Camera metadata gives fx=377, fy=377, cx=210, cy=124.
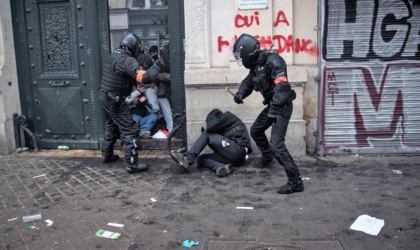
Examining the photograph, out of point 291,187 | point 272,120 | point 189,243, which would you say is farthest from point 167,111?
point 189,243

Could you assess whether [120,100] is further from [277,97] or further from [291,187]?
[291,187]

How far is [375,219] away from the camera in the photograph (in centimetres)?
397

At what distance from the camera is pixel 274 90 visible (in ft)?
15.3

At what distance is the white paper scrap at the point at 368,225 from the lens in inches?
147

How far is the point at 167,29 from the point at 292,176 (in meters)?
3.70

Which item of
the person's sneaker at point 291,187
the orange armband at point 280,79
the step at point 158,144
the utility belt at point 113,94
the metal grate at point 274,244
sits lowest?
the metal grate at point 274,244

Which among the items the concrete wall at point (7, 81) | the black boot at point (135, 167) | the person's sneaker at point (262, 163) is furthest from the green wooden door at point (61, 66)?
the person's sneaker at point (262, 163)

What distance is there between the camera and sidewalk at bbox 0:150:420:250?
3643 millimetres

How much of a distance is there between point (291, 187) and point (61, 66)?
15.6 feet

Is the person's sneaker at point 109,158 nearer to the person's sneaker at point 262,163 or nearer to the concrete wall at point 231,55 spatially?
the concrete wall at point 231,55

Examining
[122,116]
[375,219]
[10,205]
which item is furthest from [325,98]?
[10,205]

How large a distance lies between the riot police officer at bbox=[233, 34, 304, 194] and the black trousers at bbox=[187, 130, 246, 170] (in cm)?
67

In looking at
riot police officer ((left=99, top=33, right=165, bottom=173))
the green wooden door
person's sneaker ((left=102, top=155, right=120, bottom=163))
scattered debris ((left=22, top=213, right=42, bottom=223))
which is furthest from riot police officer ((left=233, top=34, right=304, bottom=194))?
the green wooden door

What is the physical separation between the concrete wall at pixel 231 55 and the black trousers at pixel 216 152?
2.36ft
